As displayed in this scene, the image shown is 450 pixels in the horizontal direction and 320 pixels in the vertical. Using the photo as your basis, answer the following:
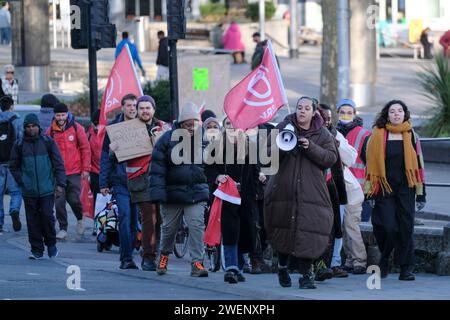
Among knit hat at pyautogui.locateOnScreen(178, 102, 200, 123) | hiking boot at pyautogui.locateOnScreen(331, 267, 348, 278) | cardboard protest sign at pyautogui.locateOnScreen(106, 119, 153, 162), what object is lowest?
hiking boot at pyautogui.locateOnScreen(331, 267, 348, 278)

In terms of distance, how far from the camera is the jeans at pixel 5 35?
157 ft

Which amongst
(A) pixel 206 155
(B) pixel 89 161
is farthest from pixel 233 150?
(B) pixel 89 161

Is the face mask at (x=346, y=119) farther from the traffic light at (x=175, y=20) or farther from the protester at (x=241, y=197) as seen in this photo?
the traffic light at (x=175, y=20)

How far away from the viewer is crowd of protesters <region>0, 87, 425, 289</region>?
1179 centimetres

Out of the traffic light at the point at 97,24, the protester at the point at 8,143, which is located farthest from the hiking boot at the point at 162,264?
the traffic light at the point at 97,24

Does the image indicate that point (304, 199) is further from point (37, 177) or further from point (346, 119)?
point (37, 177)

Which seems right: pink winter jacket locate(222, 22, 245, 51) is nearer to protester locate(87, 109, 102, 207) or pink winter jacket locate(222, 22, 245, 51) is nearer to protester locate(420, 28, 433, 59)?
protester locate(420, 28, 433, 59)

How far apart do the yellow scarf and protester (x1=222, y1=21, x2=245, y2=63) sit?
32517 millimetres

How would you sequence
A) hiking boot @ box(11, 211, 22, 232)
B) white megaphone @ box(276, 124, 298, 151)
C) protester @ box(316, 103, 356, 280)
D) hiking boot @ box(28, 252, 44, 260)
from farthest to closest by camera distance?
hiking boot @ box(11, 211, 22, 232) → hiking boot @ box(28, 252, 44, 260) → protester @ box(316, 103, 356, 280) → white megaphone @ box(276, 124, 298, 151)

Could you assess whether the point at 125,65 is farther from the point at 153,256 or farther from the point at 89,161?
the point at 153,256

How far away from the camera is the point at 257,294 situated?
1179 centimetres

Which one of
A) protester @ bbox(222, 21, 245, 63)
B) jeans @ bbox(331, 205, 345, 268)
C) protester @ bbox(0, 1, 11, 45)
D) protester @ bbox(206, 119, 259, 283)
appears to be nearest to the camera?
protester @ bbox(206, 119, 259, 283)

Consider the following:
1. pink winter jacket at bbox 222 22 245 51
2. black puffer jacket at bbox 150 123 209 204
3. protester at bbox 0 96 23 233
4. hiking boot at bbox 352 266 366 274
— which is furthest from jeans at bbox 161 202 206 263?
pink winter jacket at bbox 222 22 245 51

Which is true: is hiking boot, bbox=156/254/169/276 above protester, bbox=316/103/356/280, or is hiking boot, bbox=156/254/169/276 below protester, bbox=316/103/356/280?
below
